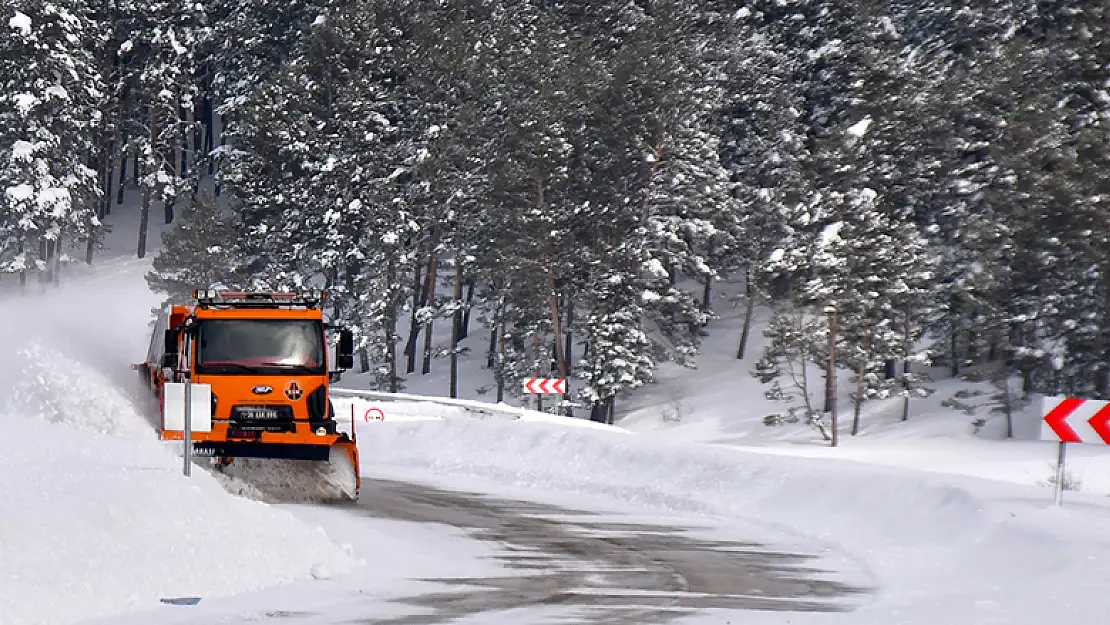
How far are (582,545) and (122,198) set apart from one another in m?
86.5

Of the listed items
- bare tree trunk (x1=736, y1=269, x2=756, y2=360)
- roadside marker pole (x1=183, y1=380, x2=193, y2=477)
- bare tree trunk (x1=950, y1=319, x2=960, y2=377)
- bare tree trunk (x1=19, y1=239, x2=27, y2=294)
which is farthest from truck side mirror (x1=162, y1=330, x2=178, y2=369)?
bare tree trunk (x1=19, y1=239, x2=27, y2=294)

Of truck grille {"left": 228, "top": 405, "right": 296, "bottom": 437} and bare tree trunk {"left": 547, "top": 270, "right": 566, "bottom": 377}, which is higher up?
bare tree trunk {"left": 547, "top": 270, "right": 566, "bottom": 377}

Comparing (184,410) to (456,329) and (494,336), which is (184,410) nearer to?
(456,329)

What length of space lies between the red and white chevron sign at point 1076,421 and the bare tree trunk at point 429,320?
1960 inches

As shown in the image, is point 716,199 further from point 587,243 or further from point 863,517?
point 863,517

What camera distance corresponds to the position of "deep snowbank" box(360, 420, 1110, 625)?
1286cm

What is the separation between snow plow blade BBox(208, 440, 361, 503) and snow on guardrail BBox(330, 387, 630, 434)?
1814 cm

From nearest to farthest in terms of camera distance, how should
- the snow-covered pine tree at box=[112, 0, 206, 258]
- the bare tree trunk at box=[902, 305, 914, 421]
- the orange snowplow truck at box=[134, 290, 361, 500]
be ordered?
the orange snowplow truck at box=[134, 290, 361, 500] → the bare tree trunk at box=[902, 305, 914, 421] → the snow-covered pine tree at box=[112, 0, 206, 258]

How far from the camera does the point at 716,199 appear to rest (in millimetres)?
62562

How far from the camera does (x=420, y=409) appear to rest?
1645 inches

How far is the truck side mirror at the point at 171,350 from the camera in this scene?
2089cm

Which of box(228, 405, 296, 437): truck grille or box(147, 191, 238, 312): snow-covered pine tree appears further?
box(147, 191, 238, 312): snow-covered pine tree

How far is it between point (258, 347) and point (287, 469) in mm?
2039

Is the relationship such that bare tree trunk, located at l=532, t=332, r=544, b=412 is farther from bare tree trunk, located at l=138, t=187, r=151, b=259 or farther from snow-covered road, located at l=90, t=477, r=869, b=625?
snow-covered road, located at l=90, t=477, r=869, b=625
